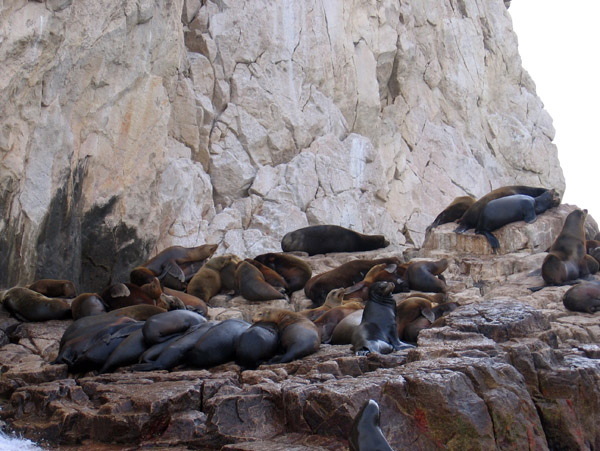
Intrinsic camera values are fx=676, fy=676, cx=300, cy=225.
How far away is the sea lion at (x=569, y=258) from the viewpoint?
9.12 meters

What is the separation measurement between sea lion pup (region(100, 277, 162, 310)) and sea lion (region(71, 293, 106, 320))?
218 mm

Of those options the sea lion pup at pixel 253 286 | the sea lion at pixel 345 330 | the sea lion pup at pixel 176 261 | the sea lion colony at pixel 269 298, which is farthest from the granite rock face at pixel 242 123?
the sea lion at pixel 345 330

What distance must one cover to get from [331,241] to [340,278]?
3.29 m

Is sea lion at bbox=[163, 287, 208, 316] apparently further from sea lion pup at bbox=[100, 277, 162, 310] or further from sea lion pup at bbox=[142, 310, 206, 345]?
sea lion pup at bbox=[142, 310, 206, 345]

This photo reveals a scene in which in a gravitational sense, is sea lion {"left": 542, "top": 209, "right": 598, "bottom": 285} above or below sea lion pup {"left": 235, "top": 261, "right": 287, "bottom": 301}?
above

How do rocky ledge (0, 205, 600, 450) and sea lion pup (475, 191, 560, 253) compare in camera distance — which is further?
sea lion pup (475, 191, 560, 253)

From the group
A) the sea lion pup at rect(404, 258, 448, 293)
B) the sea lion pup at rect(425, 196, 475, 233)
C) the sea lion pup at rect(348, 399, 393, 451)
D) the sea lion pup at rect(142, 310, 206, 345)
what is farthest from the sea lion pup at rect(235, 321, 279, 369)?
the sea lion pup at rect(425, 196, 475, 233)

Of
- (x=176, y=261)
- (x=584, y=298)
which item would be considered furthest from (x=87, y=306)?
(x=584, y=298)

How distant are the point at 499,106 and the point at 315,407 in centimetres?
2377

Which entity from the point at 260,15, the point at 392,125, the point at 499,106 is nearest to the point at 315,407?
the point at 260,15

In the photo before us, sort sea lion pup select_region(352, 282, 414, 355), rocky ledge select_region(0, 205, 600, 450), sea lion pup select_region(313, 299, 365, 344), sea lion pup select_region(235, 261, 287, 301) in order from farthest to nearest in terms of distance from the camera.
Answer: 1. sea lion pup select_region(235, 261, 287, 301)
2. sea lion pup select_region(313, 299, 365, 344)
3. sea lion pup select_region(352, 282, 414, 355)
4. rocky ledge select_region(0, 205, 600, 450)

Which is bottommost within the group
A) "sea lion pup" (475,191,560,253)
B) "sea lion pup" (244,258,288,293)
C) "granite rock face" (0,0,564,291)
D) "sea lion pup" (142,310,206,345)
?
"sea lion pup" (142,310,206,345)

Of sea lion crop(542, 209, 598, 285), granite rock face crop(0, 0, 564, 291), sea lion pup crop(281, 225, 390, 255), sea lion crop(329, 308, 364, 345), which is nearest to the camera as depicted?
sea lion crop(329, 308, 364, 345)

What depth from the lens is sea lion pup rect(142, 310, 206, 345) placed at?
6.18 m
